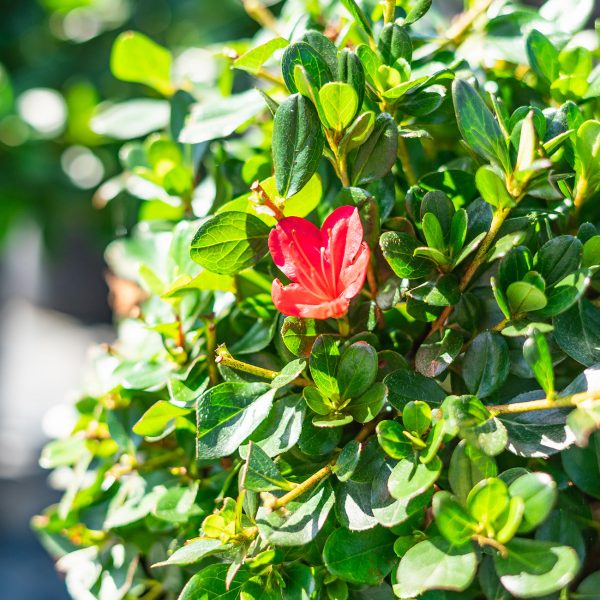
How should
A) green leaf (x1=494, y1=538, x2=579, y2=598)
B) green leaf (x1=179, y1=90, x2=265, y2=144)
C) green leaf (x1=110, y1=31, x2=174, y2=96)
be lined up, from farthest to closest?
1. green leaf (x1=110, y1=31, x2=174, y2=96)
2. green leaf (x1=179, y1=90, x2=265, y2=144)
3. green leaf (x1=494, y1=538, x2=579, y2=598)

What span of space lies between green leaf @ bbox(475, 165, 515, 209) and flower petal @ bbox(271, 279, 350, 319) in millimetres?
114

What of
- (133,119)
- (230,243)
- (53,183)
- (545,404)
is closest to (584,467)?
(545,404)

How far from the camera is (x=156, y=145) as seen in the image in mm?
735

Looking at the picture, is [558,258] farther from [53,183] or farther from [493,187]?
[53,183]

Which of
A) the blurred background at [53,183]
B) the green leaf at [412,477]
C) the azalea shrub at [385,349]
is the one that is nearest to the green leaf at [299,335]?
the azalea shrub at [385,349]

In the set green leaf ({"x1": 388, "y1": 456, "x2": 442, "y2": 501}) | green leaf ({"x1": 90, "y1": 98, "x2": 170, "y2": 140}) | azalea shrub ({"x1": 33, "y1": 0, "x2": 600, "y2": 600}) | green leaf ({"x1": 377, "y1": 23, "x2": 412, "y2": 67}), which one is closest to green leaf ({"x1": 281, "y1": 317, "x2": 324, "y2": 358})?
azalea shrub ({"x1": 33, "y1": 0, "x2": 600, "y2": 600})

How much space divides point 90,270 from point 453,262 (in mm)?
1811

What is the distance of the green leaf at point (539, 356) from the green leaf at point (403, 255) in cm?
10

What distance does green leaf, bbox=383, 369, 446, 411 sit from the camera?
0.50 meters

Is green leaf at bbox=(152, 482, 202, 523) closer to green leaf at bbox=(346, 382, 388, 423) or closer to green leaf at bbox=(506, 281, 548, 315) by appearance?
green leaf at bbox=(346, 382, 388, 423)

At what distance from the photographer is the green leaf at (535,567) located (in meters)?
0.40

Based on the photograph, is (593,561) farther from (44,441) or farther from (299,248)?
(44,441)

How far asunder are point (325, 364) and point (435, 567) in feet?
0.48

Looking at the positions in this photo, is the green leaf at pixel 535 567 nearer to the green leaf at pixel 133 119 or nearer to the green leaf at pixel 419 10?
the green leaf at pixel 419 10
